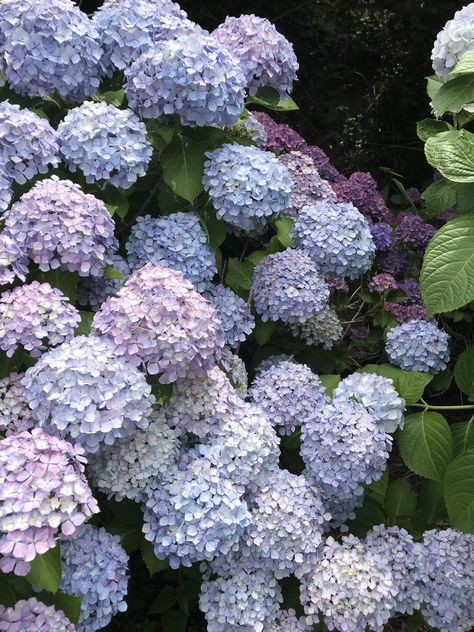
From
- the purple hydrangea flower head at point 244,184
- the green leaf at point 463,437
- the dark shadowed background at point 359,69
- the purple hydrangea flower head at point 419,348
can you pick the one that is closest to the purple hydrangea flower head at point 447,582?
the green leaf at point 463,437

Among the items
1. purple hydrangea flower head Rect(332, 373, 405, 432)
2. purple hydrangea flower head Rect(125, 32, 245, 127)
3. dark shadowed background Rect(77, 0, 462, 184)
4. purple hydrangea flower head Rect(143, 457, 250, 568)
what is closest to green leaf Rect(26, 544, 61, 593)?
purple hydrangea flower head Rect(143, 457, 250, 568)

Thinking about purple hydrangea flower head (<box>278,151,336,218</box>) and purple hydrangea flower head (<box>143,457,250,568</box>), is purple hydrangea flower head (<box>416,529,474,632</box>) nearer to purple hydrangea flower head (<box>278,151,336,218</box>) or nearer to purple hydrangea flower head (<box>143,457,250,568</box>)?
purple hydrangea flower head (<box>143,457,250,568</box>)

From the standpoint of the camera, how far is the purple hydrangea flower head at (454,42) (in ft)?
6.79

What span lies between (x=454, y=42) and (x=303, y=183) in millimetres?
785

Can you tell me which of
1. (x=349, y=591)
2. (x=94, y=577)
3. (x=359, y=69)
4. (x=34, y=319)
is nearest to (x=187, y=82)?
(x=34, y=319)

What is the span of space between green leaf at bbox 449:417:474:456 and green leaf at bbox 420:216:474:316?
0.56 meters

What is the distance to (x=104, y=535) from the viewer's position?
5.72ft

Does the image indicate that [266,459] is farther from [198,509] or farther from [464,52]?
[464,52]

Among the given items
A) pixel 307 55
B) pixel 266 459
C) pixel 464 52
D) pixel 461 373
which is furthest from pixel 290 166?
pixel 307 55

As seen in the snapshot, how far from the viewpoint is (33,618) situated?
151 centimetres

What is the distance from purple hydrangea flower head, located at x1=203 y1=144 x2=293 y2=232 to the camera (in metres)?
2.16

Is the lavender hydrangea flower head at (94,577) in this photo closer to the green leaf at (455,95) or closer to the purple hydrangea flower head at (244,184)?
the purple hydrangea flower head at (244,184)

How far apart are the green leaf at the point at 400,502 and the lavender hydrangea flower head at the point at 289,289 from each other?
→ 597mm

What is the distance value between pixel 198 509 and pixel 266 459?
0.89 feet
